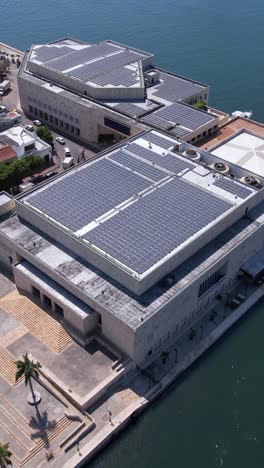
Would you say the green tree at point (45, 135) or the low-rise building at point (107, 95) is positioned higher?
the low-rise building at point (107, 95)

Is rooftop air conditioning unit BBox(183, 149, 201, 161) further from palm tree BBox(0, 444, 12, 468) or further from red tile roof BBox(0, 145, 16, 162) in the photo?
palm tree BBox(0, 444, 12, 468)

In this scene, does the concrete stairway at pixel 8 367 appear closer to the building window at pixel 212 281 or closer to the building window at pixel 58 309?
the building window at pixel 58 309

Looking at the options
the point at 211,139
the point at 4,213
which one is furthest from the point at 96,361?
the point at 211,139

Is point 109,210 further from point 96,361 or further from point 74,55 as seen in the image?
point 74,55

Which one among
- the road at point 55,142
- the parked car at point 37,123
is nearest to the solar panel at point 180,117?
the road at point 55,142

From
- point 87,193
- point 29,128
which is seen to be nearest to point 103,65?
point 29,128

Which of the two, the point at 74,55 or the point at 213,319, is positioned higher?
the point at 74,55

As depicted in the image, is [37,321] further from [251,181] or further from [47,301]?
[251,181]
